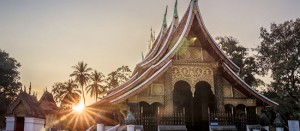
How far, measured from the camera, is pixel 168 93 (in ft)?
43.5

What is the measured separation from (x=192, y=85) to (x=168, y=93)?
1282 millimetres

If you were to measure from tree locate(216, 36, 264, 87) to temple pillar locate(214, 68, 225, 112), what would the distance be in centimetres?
1835

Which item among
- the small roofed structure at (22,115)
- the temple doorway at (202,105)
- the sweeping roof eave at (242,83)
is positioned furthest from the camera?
the small roofed structure at (22,115)

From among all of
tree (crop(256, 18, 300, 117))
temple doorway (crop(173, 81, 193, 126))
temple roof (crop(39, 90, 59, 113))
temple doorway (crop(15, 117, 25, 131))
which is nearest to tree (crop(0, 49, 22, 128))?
temple roof (crop(39, 90, 59, 113))

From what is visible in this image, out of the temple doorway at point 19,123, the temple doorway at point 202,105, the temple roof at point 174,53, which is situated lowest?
the temple doorway at point 19,123

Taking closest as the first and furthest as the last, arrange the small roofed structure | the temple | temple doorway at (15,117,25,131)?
the temple
the small roofed structure
temple doorway at (15,117,25,131)

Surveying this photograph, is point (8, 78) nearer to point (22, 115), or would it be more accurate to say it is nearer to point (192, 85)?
point (22, 115)

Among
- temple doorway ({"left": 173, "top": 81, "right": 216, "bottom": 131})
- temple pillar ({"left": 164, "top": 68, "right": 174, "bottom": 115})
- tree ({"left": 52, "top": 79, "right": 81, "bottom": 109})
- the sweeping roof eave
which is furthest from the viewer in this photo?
tree ({"left": 52, "top": 79, "right": 81, "bottom": 109})

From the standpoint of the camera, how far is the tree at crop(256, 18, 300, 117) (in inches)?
1016

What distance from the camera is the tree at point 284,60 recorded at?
25797 millimetres

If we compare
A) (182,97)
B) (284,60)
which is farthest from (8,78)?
(284,60)

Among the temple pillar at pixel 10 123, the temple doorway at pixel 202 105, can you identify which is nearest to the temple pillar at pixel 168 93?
the temple doorway at pixel 202 105

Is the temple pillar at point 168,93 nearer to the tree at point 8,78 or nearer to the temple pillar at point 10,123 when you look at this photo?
the temple pillar at point 10,123

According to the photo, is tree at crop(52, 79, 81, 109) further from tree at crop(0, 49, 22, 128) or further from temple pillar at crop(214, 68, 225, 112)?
temple pillar at crop(214, 68, 225, 112)
